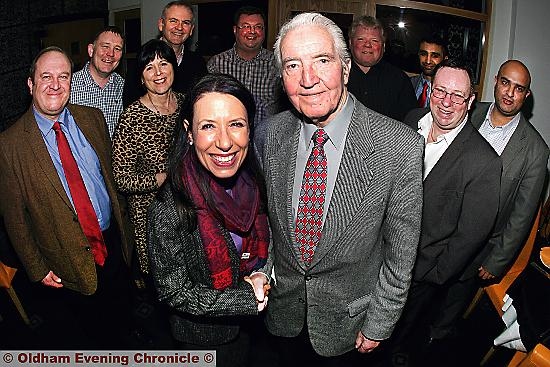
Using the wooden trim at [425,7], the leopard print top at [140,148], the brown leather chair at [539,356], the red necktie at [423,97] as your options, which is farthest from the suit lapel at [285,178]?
the wooden trim at [425,7]

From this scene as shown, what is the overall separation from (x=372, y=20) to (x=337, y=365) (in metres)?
2.83

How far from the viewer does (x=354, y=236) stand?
1.96 metres

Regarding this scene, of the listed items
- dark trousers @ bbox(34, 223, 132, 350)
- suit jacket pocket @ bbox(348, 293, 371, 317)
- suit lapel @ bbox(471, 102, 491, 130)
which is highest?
suit lapel @ bbox(471, 102, 491, 130)

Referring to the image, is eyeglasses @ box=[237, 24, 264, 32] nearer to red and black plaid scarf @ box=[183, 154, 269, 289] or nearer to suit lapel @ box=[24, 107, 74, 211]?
suit lapel @ box=[24, 107, 74, 211]

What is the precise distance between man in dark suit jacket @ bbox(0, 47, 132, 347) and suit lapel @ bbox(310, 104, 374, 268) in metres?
1.53

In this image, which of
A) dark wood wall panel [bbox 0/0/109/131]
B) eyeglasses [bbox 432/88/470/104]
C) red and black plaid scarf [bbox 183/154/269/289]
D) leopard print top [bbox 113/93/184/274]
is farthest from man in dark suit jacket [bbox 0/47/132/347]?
dark wood wall panel [bbox 0/0/109/131]

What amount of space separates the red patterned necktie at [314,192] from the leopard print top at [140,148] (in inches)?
43.5

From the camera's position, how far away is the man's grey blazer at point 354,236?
1922mm

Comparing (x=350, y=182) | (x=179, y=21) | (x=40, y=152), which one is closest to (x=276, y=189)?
(x=350, y=182)

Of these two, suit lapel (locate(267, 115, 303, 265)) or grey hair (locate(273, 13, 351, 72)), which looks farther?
suit lapel (locate(267, 115, 303, 265))

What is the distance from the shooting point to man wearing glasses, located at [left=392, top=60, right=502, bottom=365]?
8.75 ft

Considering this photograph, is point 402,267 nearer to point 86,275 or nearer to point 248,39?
point 86,275

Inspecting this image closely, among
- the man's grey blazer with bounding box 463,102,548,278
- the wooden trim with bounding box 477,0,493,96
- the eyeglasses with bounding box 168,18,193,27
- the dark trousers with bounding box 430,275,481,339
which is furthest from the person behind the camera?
the wooden trim with bounding box 477,0,493,96

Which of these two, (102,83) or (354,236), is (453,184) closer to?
(354,236)
